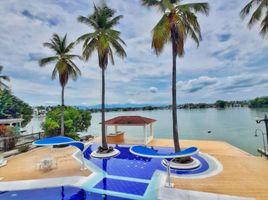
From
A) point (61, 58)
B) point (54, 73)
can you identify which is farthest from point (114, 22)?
point (54, 73)

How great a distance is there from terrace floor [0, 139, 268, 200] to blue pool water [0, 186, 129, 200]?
4.43ft

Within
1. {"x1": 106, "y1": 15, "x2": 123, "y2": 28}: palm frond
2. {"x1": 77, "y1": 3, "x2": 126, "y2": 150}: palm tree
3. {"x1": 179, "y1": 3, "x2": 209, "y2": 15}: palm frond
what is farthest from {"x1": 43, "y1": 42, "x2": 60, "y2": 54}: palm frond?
{"x1": 179, "y1": 3, "x2": 209, "y2": 15}: palm frond

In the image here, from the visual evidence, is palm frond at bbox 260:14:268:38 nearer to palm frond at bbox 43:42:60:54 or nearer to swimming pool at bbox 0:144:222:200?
swimming pool at bbox 0:144:222:200

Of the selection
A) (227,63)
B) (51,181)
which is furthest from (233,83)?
(51,181)

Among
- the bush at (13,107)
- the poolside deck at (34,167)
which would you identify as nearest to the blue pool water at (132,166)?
the poolside deck at (34,167)

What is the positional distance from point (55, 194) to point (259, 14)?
12.9 m

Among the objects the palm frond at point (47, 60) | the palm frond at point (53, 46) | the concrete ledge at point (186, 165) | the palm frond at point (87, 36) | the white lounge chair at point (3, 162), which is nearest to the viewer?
the concrete ledge at point (186, 165)

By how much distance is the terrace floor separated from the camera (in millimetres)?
6975

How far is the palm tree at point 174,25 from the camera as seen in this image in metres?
9.64

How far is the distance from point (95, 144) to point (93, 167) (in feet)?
20.0

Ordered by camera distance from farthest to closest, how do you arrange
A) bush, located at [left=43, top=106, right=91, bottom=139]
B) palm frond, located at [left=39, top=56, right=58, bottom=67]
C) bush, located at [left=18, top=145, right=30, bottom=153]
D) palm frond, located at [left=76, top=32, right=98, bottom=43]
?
bush, located at [left=43, top=106, right=91, bottom=139] → palm frond, located at [left=39, top=56, right=58, bottom=67] → bush, located at [left=18, top=145, right=30, bottom=153] → palm frond, located at [left=76, top=32, right=98, bottom=43]

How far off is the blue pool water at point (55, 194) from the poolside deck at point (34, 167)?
4.35ft

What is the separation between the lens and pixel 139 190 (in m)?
7.32

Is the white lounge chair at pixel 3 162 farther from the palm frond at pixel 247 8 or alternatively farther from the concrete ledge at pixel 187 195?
the palm frond at pixel 247 8
